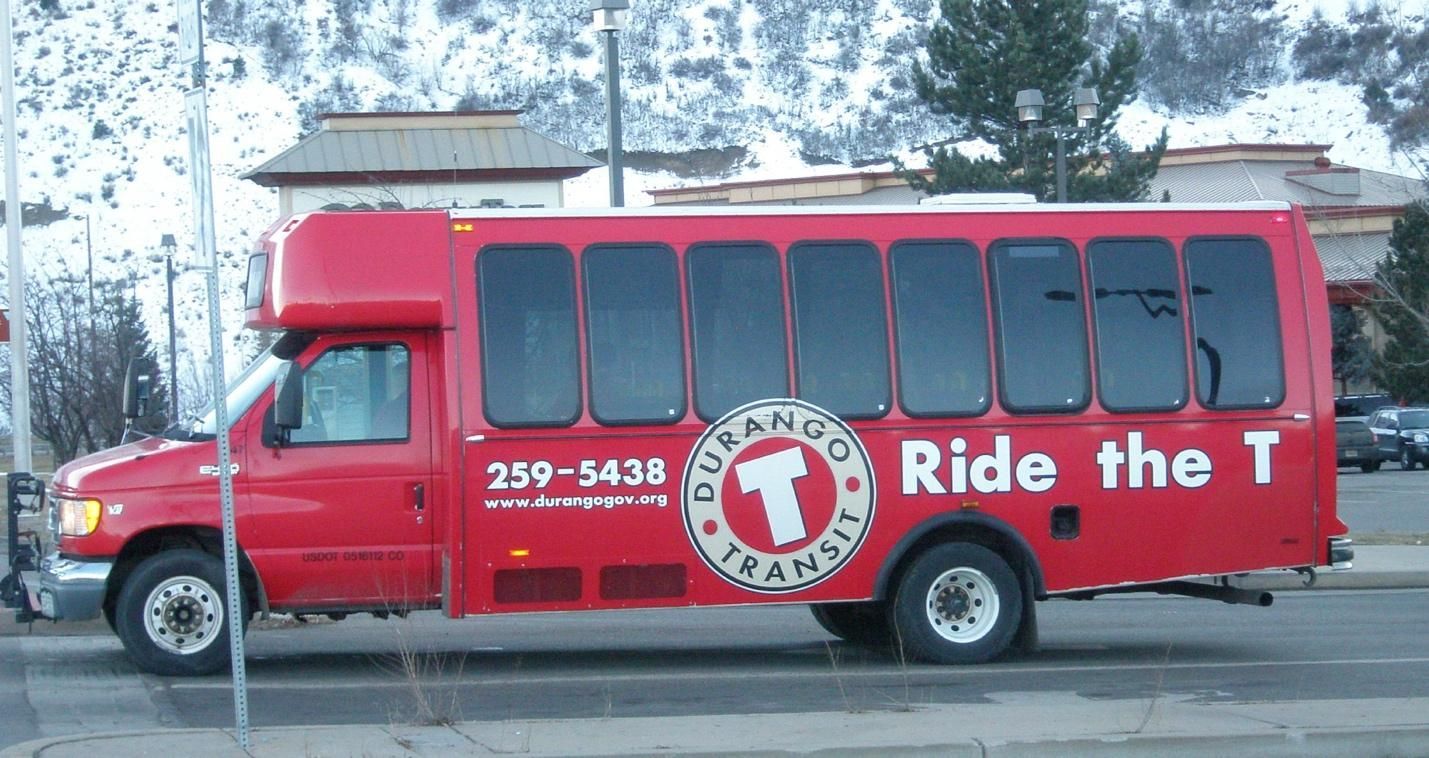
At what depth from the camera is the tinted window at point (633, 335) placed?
34.4ft

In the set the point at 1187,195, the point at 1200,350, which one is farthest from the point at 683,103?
the point at 1200,350

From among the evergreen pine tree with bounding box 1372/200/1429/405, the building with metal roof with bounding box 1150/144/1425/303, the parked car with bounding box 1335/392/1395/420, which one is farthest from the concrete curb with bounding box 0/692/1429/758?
the building with metal roof with bounding box 1150/144/1425/303

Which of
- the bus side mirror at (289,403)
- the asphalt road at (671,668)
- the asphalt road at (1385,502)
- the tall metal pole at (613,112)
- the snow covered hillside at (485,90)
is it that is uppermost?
the snow covered hillside at (485,90)

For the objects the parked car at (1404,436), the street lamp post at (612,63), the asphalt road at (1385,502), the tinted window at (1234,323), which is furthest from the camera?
the parked car at (1404,436)

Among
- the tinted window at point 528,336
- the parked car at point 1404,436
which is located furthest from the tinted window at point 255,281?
the parked car at point 1404,436

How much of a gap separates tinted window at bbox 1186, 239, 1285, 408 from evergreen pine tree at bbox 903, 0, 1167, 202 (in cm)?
2608

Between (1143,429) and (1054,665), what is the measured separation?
1.71 metres

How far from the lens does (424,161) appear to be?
3706 cm

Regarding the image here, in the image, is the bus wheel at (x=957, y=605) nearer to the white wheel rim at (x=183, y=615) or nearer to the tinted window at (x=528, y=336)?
the tinted window at (x=528, y=336)

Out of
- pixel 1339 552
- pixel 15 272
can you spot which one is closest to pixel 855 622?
pixel 1339 552

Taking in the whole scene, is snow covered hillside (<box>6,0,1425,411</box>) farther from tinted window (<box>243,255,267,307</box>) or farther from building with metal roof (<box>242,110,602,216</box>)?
tinted window (<box>243,255,267,307</box>)

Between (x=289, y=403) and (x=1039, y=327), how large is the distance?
4834 mm

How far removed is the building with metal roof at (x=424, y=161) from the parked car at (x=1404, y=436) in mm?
20723

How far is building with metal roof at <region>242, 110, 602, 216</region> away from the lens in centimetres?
3662
